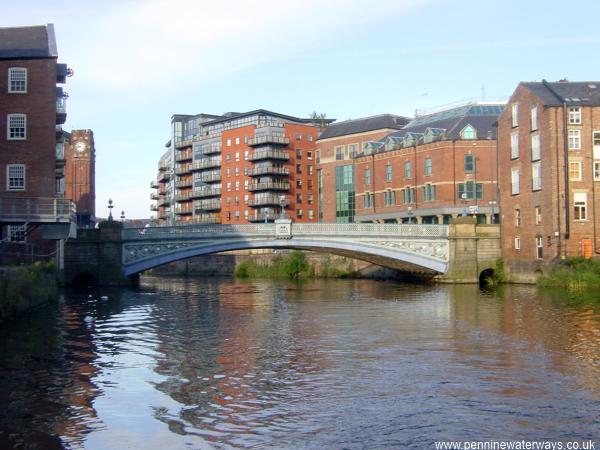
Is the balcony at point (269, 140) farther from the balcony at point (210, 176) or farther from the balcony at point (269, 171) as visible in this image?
the balcony at point (210, 176)

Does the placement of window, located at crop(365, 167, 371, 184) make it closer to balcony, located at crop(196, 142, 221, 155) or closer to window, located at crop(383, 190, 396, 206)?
window, located at crop(383, 190, 396, 206)

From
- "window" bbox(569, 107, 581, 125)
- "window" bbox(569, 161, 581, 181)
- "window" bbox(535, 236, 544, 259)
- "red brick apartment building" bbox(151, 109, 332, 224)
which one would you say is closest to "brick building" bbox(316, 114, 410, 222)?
"red brick apartment building" bbox(151, 109, 332, 224)

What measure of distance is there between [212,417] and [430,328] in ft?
52.3

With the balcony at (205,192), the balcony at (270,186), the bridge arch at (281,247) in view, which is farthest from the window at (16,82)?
the balcony at (205,192)

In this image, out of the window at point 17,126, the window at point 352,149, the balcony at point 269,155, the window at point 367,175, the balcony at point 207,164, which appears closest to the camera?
the window at point 17,126

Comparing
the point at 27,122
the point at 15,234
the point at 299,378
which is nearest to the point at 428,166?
the point at 27,122

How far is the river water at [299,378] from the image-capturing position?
45.5 feet

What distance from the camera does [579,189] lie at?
50.8 m

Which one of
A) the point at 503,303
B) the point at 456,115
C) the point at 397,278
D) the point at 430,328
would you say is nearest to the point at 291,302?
the point at 503,303

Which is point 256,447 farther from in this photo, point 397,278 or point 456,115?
point 456,115

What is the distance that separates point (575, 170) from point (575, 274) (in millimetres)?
7324

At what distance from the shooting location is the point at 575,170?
50875 millimetres

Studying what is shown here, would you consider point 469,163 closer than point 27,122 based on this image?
No

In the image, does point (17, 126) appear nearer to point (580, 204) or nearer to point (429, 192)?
point (580, 204)
